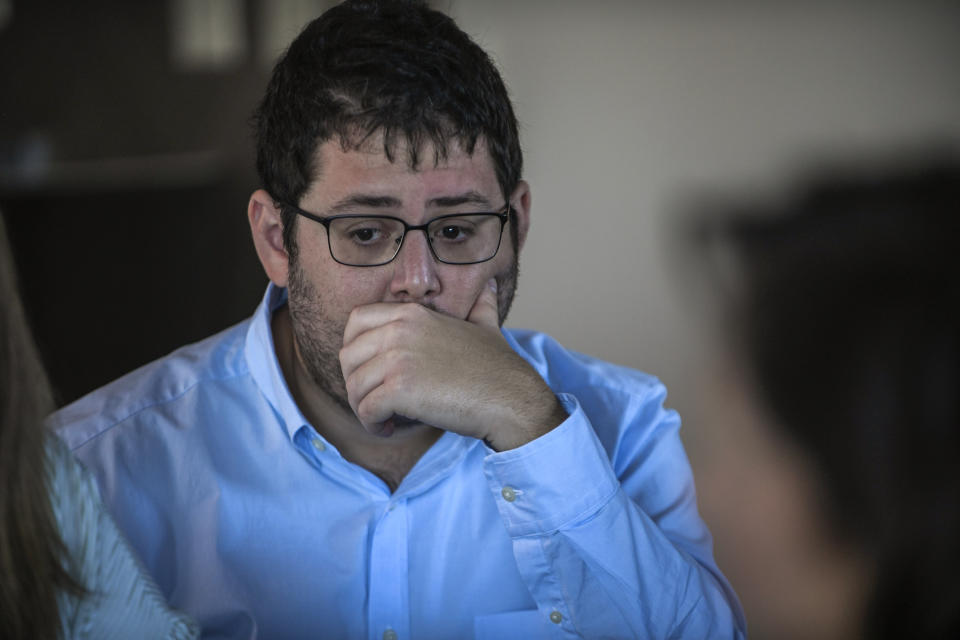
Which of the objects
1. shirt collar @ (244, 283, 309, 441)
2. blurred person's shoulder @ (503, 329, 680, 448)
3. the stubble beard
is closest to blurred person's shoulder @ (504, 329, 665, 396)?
blurred person's shoulder @ (503, 329, 680, 448)

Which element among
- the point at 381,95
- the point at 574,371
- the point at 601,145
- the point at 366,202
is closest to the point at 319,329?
the point at 366,202

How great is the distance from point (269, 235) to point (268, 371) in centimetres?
24

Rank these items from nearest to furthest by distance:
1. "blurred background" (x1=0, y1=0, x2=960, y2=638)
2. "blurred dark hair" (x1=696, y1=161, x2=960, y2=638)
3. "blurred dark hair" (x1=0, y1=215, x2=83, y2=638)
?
1. "blurred dark hair" (x1=0, y1=215, x2=83, y2=638)
2. "blurred dark hair" (x1=696, y1=161, x2=960, y2=638)
3. "blurred background" (x1=0, y1=0, x2=960, y2=638)

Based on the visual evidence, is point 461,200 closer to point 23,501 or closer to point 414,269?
point 414,269

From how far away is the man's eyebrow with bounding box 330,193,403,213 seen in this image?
4.17 feet

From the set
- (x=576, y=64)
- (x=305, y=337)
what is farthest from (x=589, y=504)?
(x=576, y=64)

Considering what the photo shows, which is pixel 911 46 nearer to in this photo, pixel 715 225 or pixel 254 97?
pixel 715 225

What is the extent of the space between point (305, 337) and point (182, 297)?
1760 millimetres

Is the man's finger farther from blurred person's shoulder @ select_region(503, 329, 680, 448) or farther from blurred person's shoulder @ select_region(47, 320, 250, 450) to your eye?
blurred person's shoulder @ select_region(47, 320, 250, 450)

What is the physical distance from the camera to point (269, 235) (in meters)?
1.46

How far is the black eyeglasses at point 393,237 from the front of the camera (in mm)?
1296

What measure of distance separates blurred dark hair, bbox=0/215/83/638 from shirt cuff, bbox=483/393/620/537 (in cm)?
56

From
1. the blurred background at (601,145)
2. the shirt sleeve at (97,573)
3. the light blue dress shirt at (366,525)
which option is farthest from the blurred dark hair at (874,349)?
the shirt sleeve at (97,573)

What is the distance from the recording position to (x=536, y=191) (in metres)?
3.11
